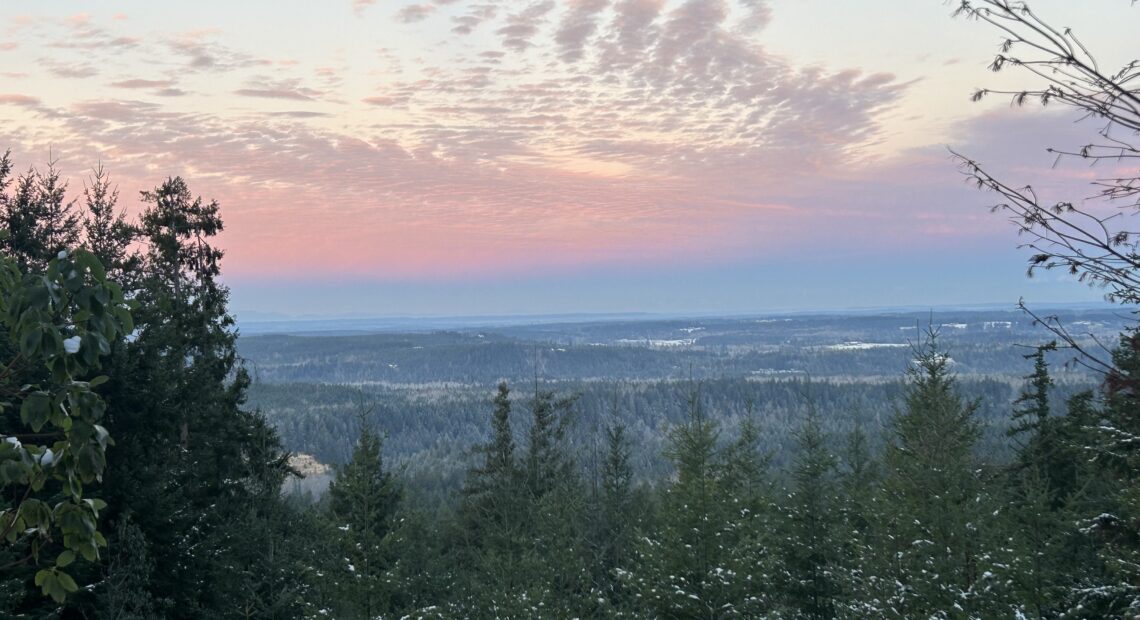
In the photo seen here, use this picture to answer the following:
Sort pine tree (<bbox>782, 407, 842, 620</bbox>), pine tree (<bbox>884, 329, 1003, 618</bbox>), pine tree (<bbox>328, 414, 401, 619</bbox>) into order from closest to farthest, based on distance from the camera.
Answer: pine tree (<bbox>884, 329, 1003, 618</bbox>)
pine tree (<bbox>328, 414, 401, 619</bbox>)
pine tree (<bbox>782, 407, 842, 620</bbox>)

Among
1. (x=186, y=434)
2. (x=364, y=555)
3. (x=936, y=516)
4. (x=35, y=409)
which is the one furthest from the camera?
(x=186, y=434)

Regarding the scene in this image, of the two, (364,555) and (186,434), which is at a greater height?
(186,434)

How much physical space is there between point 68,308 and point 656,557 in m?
16.6

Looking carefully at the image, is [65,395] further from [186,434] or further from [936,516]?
[186,434]

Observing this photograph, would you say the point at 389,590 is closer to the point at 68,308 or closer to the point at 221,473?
the point at 221,473

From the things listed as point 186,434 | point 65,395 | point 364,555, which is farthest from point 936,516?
point 186,434

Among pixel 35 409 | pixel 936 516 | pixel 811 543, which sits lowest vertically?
pixel 811 543

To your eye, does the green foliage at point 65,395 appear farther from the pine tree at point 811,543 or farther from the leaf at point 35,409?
the pine tree at point 811,543

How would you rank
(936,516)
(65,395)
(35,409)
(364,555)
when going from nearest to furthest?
(35,409) → (65,395) → (936,516) → (364,555)

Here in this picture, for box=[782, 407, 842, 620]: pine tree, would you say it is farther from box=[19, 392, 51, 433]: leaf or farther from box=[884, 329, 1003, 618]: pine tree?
box=[19, 392, 51, 433]: leaf

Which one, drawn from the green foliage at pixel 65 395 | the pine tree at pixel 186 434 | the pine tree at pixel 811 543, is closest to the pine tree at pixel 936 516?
the pine tree at pixel 811 543

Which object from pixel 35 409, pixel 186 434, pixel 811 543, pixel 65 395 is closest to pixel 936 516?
pixel 811 543

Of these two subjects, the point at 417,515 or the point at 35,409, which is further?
the point at 417,515

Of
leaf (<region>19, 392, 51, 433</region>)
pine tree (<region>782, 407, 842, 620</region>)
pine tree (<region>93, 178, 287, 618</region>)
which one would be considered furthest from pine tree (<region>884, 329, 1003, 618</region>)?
pine tree (<region>93, 178, 287, 618</region>)
